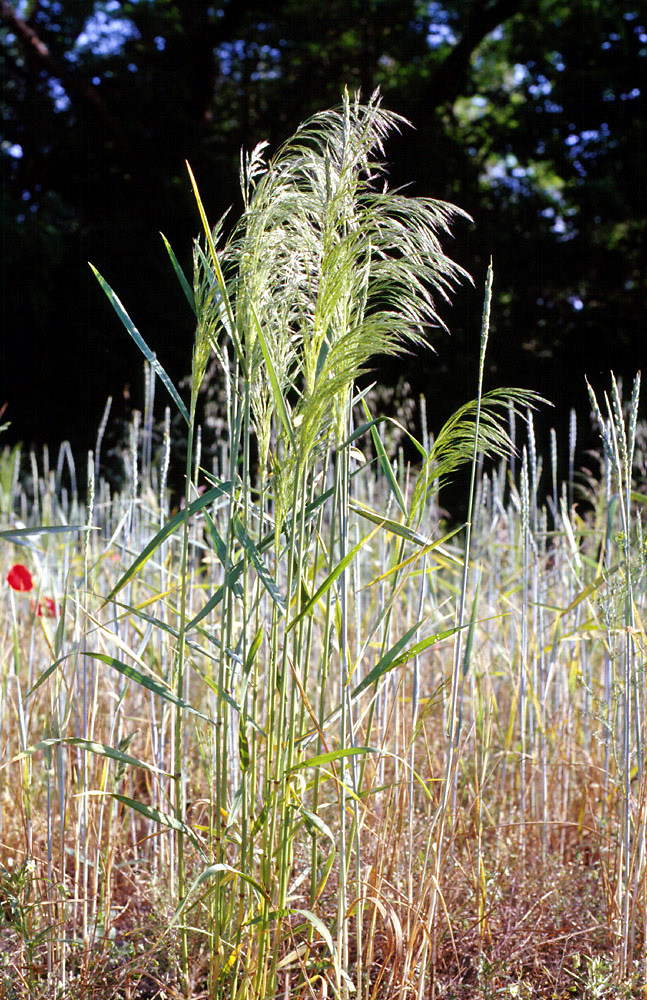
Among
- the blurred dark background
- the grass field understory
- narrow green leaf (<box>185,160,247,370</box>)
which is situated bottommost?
the grass field understory

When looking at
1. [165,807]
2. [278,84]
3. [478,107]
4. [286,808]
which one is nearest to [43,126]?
[278,84]

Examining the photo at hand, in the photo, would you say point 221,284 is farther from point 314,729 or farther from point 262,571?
point 314,729

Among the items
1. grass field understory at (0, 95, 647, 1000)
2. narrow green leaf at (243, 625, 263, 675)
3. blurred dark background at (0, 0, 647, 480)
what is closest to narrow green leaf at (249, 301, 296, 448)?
grass field understory at (0, 95, 647, 1000)

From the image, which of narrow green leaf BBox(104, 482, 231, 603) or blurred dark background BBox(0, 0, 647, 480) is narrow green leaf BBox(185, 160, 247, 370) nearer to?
narrow green leaf BBox(104, 482, 231, 603)

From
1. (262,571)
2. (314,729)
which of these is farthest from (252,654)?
(314,729)

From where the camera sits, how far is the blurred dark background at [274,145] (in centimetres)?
721

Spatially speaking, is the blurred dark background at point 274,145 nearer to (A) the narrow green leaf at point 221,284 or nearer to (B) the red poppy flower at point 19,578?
(B) the red poppy flower at point 19,578

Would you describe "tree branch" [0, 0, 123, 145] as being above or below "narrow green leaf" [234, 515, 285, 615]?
above

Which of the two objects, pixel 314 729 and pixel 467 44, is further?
pixel 467 44

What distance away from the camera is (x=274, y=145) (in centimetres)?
777

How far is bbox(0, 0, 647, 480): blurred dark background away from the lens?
721 cm

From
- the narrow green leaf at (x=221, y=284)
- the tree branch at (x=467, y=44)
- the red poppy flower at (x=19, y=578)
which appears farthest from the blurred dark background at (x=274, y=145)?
the narrow green leaf at (x=221, y=284)

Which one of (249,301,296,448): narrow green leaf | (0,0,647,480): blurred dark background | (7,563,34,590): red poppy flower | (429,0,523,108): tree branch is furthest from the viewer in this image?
(429,0,523,108): tree branch

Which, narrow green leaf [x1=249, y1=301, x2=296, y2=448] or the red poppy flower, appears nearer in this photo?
narrow green leaf [x1=249, y1=301, x2=296, y2=448]
